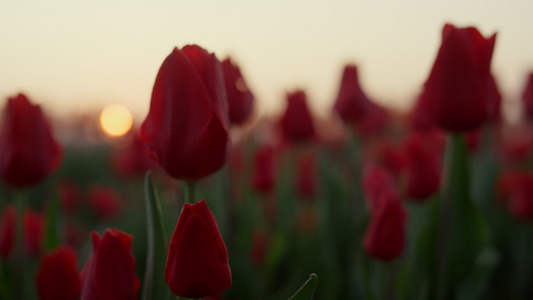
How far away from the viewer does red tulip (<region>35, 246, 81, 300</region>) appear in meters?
0.78

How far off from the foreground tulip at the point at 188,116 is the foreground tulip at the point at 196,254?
0.10 m

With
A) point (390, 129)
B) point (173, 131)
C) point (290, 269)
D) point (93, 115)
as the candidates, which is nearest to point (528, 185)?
point (290, 269)

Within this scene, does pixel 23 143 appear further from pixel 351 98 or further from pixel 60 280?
pixel 351 98

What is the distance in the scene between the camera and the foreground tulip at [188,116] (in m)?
0.63

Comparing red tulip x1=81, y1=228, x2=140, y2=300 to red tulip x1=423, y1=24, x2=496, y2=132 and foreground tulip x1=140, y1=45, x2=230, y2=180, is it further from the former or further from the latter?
red tulip x1=423, y1=24, x2=496, y2=132

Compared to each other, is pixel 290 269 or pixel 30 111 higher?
pixel 30 111

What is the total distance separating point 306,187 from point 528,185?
0.91 metres

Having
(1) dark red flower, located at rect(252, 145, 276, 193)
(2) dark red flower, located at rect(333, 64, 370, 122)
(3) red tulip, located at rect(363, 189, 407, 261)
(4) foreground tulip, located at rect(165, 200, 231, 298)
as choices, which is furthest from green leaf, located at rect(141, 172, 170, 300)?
(2) dark red flower, located at rect(333, 64, 370, 122)

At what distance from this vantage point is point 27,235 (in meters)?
1.39

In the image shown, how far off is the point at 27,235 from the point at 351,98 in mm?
1023

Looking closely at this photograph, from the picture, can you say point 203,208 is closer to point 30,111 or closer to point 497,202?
point 30,111

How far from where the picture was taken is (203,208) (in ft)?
1.85

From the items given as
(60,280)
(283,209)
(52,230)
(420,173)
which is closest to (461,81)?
(420,173)

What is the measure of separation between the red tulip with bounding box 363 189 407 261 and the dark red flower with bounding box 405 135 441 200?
24cm
